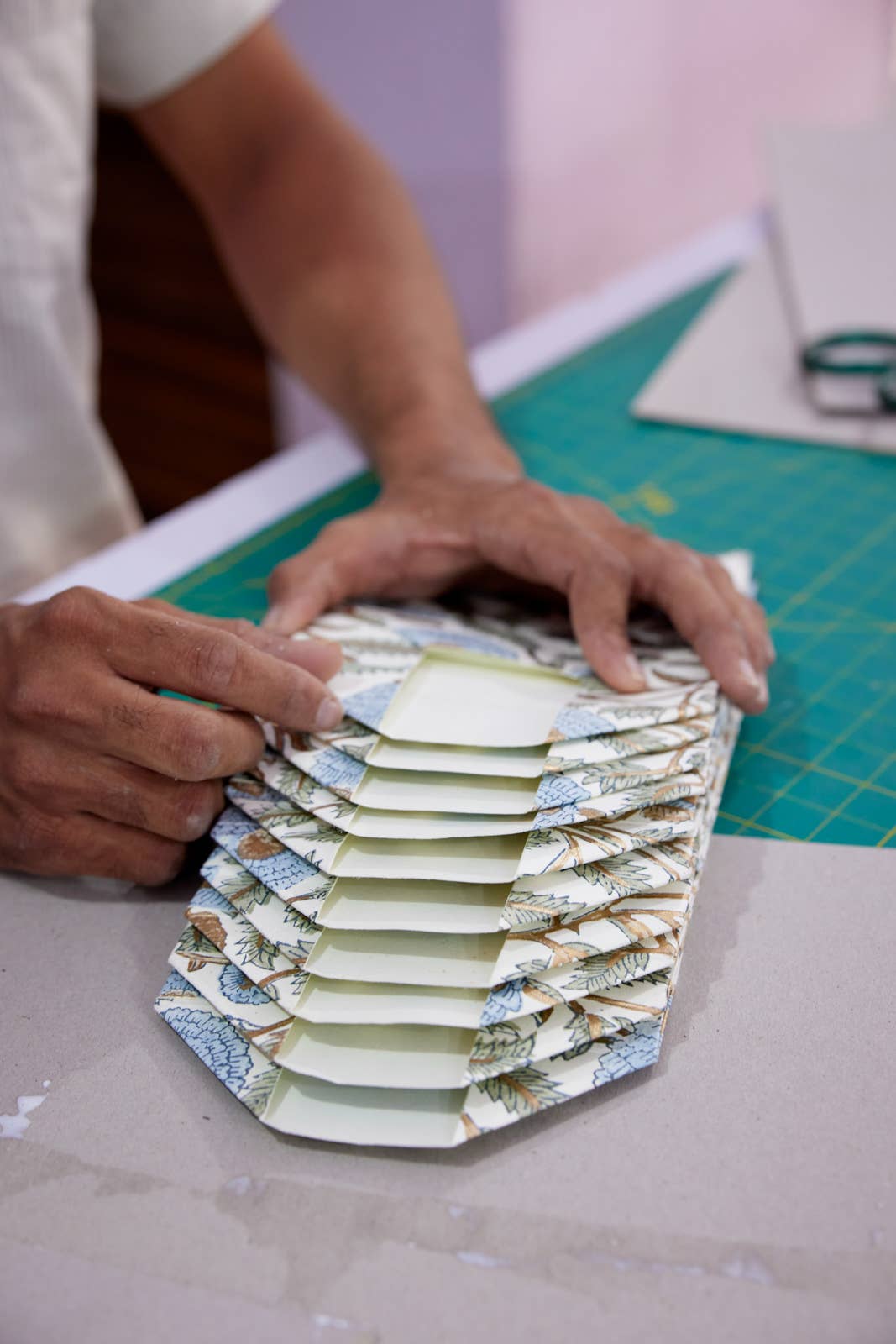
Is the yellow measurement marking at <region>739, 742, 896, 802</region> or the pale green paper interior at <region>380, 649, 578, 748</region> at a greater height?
the pale green paper interior at <region>380, 649, 578, 748</region>

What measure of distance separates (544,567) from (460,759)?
Result: 26cm

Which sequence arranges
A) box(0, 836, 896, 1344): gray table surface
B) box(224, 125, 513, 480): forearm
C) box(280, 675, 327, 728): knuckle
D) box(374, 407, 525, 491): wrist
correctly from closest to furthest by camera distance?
box(0, 836, 896, 1344): gray table surface < box(280, 675, 327, 728): knuckle < box(374, 407, 525, 491): wrist < box(224, 125, 513, 480): forearm

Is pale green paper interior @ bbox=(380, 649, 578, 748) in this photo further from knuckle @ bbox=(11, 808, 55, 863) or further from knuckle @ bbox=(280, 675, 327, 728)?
knuckle @ bbox=(11, 808, 55, 863)

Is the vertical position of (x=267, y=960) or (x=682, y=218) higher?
(x=267, y=960)

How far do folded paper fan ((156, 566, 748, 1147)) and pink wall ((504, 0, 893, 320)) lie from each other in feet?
7.14

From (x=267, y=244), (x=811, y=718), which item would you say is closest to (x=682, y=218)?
(x=267, y=244)

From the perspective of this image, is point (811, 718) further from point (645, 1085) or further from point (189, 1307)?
point (189, 1307)

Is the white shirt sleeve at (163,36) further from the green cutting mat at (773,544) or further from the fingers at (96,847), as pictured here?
the fingers at (96,847)

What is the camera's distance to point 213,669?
753mm

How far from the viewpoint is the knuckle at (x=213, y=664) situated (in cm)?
75

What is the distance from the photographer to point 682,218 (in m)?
3.09

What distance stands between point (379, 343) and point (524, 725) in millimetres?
663

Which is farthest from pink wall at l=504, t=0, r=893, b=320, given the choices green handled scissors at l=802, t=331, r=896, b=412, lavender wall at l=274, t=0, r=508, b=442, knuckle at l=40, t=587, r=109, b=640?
knuckle at l=40, t=587, r=109, b=640

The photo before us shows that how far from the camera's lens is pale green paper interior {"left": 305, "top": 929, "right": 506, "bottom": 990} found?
652 mm
